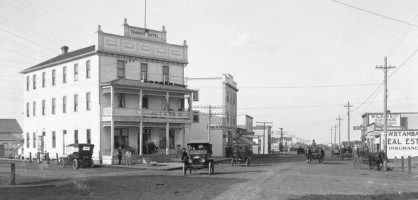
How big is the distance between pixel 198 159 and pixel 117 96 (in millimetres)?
15800

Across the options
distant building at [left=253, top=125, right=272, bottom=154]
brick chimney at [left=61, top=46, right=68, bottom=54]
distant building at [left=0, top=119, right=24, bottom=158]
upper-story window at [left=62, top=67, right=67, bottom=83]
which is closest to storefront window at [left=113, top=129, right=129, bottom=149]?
upper-story window at [left=62, top=67, right=67, bottom=83]

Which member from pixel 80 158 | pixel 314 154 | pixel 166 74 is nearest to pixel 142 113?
pixel 166 74

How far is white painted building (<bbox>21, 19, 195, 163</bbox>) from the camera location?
41.6 meters

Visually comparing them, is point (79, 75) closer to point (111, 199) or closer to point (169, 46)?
point (169, 46)

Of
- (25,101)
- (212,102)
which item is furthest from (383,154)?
(25,101)

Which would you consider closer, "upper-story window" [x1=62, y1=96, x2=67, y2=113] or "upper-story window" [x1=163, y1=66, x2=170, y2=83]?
"upper-story window" [x1=62, y1=96, x2=67, y2=113]

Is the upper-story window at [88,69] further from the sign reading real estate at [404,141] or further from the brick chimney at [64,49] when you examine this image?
the sign reading real estate at [404,141]

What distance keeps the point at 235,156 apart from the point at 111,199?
A: 78.8 ft

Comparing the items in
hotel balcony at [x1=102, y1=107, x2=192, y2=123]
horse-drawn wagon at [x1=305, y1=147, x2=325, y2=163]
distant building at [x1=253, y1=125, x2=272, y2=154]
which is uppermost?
hotel balcony at [x1=102, y1=107, x2=192, y2=123]

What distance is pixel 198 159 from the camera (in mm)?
29188

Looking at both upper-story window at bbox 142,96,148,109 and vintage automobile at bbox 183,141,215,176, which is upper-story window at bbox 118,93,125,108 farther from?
vintage automobile at bbox 183,141,215,176

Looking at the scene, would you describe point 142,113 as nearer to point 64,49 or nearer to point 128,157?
point 128,157

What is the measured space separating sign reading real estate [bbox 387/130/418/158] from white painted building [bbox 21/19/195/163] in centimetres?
2079

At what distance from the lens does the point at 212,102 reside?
6288 cm
